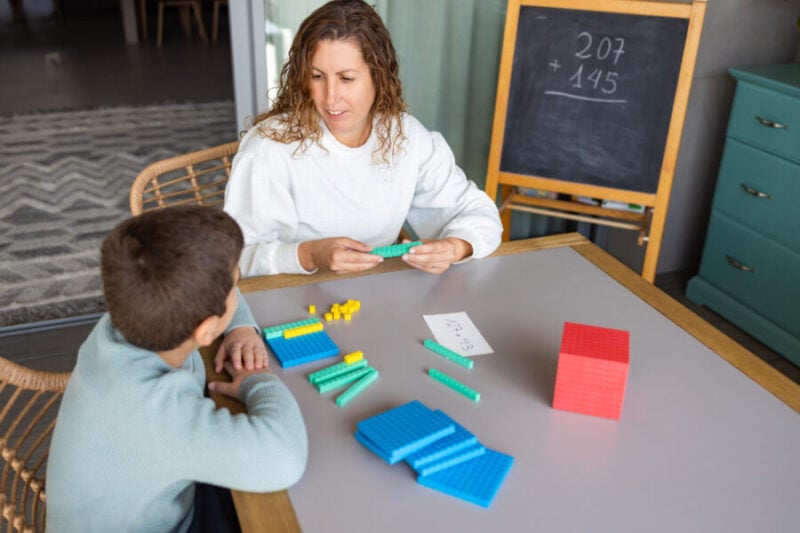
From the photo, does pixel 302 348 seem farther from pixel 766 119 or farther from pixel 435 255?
pixel 766 119

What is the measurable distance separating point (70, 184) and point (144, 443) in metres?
3.46

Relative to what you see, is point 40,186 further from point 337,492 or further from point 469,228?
point 337,492

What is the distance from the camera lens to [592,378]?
116 centimetres

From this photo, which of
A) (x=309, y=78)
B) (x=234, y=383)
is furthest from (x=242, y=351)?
(x=309, y=78)

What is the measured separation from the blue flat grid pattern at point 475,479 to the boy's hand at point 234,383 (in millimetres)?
339

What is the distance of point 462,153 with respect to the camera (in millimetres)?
3068

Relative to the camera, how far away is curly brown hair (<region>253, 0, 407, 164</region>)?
1.65m

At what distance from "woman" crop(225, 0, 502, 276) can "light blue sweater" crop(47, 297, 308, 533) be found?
52cm

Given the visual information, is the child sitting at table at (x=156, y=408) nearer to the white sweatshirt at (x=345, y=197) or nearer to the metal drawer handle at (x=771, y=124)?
the white sweatshirt at (x=345, y=197)

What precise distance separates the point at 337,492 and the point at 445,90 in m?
2.17

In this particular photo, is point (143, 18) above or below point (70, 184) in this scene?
above

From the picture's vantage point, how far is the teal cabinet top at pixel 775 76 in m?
2.61

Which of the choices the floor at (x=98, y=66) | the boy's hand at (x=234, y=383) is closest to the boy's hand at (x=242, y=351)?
the boy's hand at (x=234, y=383)

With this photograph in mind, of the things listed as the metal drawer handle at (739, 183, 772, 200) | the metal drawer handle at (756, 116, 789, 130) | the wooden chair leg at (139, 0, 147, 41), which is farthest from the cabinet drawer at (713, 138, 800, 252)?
the wooden chair leg at (139, 0, 147, 41)
